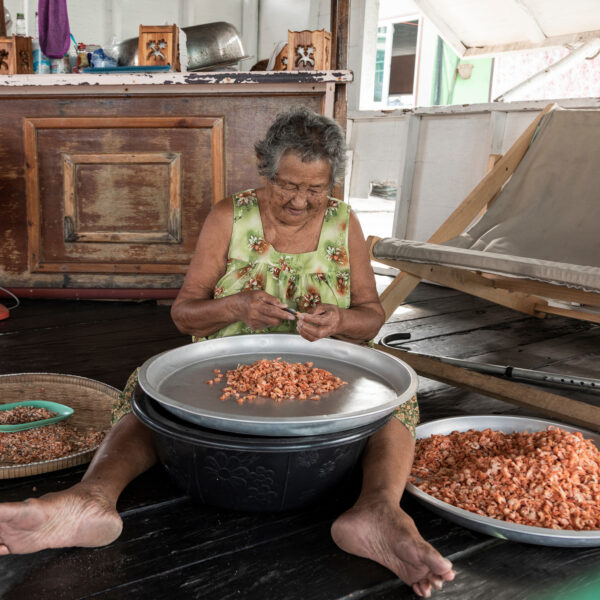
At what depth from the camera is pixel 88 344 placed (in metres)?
2.68

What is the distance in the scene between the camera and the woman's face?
1565 mm

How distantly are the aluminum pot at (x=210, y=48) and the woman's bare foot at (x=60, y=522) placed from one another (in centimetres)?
276

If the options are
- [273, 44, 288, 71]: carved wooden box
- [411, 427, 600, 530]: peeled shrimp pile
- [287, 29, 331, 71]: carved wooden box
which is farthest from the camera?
[273, 44, 288, 71]: carved wooden box

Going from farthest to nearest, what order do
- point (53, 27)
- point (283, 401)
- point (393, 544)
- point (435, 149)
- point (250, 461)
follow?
point (435, 149) < point (53, 27) < point (283, 401) < point (250, 461) < point (393, 544)

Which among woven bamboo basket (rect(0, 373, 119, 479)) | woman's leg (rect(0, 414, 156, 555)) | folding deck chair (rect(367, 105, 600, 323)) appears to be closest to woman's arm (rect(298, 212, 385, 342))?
folding deck chair (rect(367, 105, 600, 323))

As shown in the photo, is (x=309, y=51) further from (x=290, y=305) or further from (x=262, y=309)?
(x=262, y=309)

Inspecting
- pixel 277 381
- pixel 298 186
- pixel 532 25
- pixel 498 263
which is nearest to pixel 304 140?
pixel 298 186

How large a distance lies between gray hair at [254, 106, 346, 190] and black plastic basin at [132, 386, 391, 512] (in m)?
0.68

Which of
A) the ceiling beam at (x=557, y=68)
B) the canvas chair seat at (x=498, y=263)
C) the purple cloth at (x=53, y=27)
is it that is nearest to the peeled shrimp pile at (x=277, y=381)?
the canvas chair seat at (x=498, y=263)

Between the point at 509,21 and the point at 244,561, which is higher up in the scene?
the point at 509,21

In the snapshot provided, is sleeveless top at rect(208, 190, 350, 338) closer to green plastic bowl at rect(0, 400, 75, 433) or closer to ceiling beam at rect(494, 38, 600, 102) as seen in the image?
green plastic bowl at rect(0, 400, 75, 433)

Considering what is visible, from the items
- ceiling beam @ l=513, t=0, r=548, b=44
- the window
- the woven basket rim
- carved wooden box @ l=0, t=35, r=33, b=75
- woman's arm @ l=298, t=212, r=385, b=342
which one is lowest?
the woven basket rim

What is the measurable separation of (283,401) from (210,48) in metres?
2.64

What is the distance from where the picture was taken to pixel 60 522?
111cm
